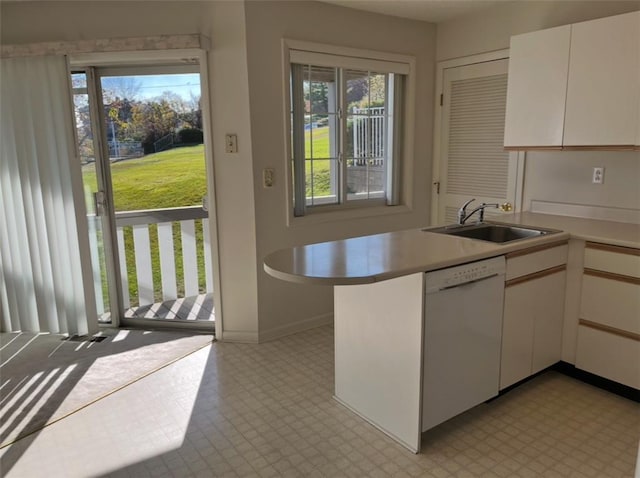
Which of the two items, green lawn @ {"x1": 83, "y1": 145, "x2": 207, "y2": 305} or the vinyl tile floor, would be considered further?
green lawn @ {"x1": 83, "y1": 145, "x2": 207, "y2": 305}

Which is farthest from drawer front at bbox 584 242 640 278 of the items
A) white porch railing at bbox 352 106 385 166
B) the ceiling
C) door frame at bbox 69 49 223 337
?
door frame at bbox 69 49 223 337

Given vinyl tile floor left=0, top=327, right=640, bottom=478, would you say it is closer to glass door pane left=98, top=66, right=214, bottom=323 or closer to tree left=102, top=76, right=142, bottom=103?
glass door pane left=98, top=66, right=214, bottom=323

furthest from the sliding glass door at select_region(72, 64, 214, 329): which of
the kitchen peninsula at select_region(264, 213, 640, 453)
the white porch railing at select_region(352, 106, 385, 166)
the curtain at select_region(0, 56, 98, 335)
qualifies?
the kitchen peninsula at select_region(264, 213, 640, 453)

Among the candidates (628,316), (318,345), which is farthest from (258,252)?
(628,316)

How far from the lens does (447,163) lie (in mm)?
3906

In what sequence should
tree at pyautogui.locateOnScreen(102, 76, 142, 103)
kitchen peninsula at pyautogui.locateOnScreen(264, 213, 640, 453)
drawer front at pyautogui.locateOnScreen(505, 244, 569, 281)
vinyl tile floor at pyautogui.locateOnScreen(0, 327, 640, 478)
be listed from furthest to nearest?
tree at pyautogui.locateOnScreen(102, 76, 142, 103), drawer front at pyautogui.locateOnScreen(505, 244, 569, 281), vinyl tile floor at pyautogui.locateOnScreen(0, 327, 640, 478), kitchen peninsula at pyautogui.locateOnScreen(264, 213, 640, 453)

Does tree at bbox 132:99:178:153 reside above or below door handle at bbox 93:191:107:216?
above

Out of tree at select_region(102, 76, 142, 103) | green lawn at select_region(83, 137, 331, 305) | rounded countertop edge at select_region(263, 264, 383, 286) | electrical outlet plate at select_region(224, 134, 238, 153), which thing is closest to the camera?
rounded countertop edge at select_region(263, 264, 383, 286)

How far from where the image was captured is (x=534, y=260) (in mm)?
2426

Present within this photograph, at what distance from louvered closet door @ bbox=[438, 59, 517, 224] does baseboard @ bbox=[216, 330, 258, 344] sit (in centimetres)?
198

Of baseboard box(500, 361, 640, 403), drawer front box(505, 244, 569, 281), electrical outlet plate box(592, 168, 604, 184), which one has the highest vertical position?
electrical outlet plate box(592, 168, 604, 184)

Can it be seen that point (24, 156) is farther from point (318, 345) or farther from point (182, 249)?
point (318, 345)

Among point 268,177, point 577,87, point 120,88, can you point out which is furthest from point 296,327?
point 577,87

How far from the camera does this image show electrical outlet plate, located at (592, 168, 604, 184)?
2916mm
